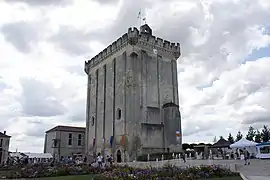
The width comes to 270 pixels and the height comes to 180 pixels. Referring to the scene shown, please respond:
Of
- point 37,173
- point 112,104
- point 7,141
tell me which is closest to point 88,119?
point 112,104

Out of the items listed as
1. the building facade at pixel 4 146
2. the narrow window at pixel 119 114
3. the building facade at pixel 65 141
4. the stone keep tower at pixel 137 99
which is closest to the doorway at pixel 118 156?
the stone keep tower at pixel 137 99

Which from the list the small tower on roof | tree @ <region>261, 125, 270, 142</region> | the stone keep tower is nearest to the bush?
the stone keep tower

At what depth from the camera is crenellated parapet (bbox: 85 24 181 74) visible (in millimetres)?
36938

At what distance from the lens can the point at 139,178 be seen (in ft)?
40.5

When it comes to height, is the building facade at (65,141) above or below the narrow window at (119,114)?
below

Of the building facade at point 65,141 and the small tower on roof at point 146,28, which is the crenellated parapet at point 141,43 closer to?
the small tower on roof at point 146,28

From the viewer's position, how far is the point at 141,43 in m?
37.8

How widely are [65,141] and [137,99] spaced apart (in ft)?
95.9

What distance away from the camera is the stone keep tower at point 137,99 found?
3462 cm

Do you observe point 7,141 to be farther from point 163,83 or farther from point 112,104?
point 163,83

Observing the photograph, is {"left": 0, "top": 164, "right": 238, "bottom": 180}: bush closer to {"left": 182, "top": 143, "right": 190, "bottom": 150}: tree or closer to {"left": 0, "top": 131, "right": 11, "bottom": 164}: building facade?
{"left": 182, "top": 143, "right": 190, "bottom": 150}: tree

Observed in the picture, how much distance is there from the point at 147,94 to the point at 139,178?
2418 centimetres

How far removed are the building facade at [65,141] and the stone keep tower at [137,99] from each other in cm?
1655

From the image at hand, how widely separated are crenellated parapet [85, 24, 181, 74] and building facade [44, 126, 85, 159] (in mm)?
20899
